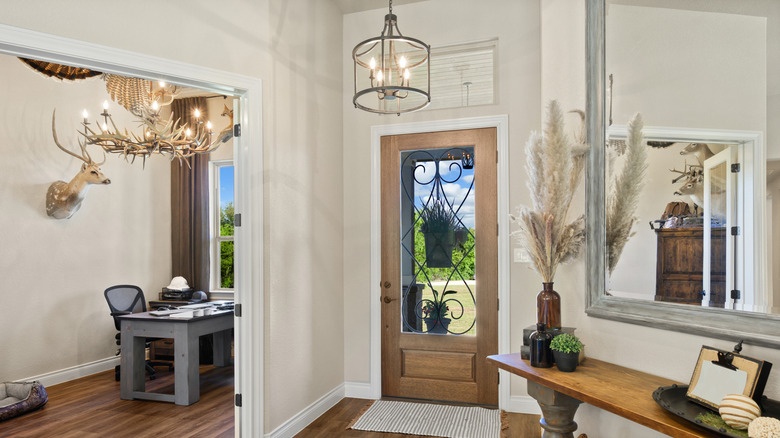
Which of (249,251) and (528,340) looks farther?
(249,251)

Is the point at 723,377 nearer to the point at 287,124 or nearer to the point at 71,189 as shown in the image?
the point at 287,124

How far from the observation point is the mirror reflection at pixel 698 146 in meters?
1.48

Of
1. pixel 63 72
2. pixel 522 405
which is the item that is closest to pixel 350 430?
pixel 522 405

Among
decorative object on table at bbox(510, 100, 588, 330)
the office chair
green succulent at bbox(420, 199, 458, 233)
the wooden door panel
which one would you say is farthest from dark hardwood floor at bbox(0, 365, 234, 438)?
decorative object on table at bbox(510, 100, 588, 330)

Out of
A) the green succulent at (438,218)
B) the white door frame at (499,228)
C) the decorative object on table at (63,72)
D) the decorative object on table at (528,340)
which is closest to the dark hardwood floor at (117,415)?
the white door frame at (499,228)

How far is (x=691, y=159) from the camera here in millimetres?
1709

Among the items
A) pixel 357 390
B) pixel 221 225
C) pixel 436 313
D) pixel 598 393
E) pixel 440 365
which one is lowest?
pixel 357 390

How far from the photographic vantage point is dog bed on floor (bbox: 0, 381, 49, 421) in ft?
13.0

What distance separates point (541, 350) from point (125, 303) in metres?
4.73

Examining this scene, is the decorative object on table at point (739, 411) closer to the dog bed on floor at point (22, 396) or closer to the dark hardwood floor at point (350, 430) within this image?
the dark hardwood floor at point (350, 430)

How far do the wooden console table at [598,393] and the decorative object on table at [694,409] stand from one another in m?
0.02

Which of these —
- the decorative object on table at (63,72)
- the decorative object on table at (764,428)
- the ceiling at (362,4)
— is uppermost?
the ceiling at (362,4)

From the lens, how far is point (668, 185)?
1790 mm

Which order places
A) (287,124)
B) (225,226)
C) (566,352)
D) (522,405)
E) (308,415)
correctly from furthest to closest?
1. (225,226)
2. (522,405)
3. (308,415)
4. (287,124)
5. (566,352)
